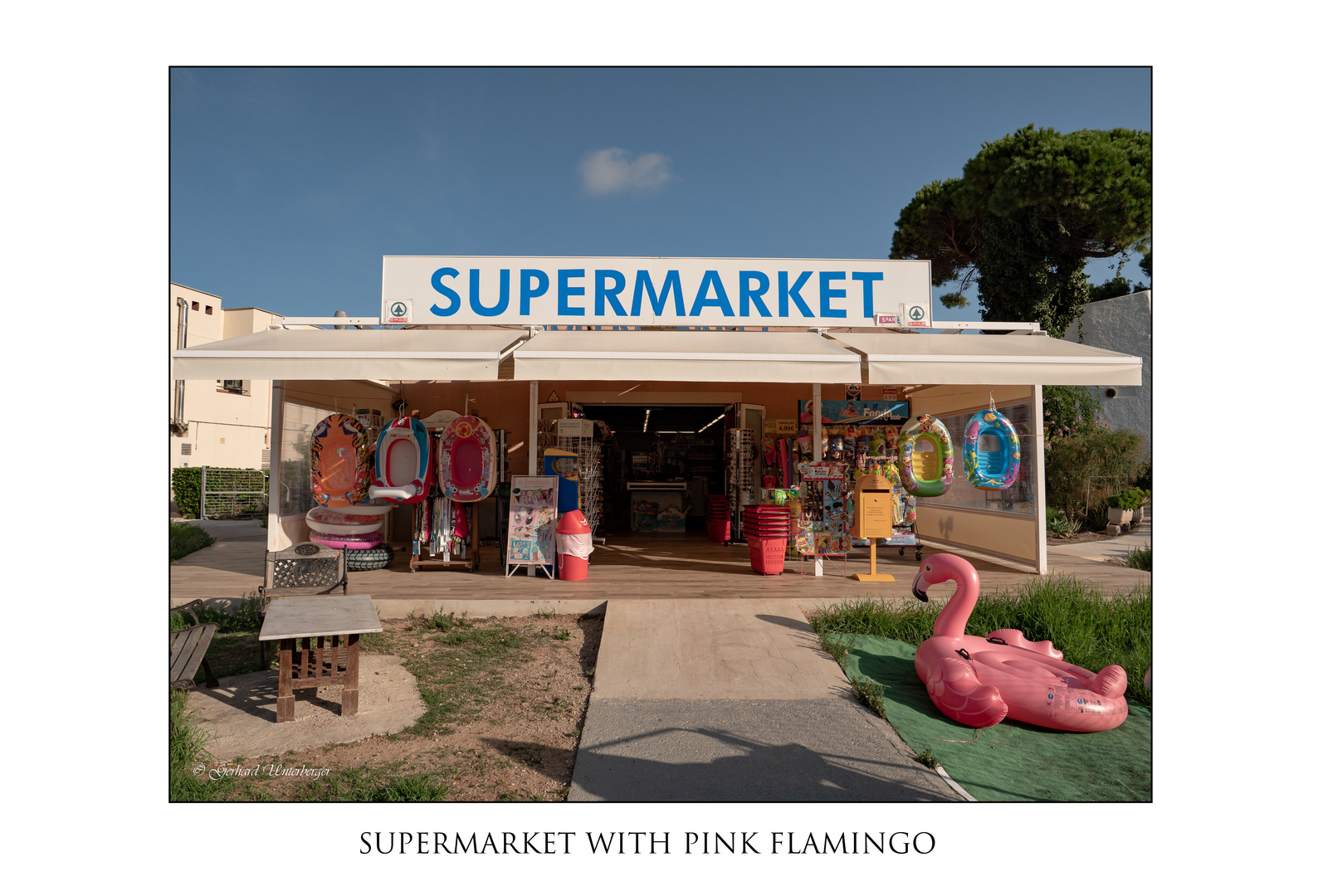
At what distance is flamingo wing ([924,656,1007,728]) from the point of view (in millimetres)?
3482

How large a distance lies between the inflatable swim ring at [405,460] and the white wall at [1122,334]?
15.0 meters

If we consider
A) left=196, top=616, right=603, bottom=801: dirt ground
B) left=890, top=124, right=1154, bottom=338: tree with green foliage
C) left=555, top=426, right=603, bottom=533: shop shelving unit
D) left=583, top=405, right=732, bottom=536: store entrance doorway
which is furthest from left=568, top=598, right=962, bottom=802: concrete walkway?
left=890, top=124, right=1154, bottom=338: tree with green foliage

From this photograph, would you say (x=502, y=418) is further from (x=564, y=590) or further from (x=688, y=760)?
(x=688, y=760)

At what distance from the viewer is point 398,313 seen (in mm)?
7121

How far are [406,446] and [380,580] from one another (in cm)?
151

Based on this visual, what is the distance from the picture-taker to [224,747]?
10.9 feet

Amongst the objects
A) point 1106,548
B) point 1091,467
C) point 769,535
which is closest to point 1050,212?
point 1091,467

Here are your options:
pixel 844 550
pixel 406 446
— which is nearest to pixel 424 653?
pixel 406 446

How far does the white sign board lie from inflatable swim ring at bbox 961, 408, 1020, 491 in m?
1.81

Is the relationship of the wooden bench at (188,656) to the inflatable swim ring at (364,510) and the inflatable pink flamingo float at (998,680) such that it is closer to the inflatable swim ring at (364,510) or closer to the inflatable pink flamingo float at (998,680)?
the inflatable swim ring at (364,510)

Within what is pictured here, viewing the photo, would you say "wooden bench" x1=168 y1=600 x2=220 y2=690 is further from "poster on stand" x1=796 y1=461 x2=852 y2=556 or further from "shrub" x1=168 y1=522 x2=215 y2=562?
"poster on stand" x1=796 y1=461 x2=852 y2=556

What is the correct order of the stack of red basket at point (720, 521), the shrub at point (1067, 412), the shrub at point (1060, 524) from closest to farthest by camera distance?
1. the stack of red basket at point (720, 521)
2. the shrub at point (1060, 524)
3. the shrub at point (1067, 412)

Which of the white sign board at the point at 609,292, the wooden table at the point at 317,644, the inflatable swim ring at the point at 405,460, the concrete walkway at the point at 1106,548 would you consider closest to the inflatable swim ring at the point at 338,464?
the inflatable swim ring at the point at 405,460

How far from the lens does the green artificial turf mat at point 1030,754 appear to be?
9.70 ft
